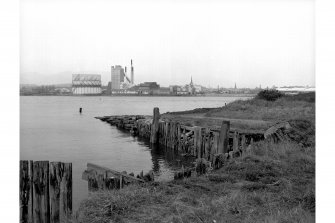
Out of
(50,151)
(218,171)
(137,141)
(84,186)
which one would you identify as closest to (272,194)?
(218,171)

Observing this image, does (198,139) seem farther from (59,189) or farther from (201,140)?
(59,189)

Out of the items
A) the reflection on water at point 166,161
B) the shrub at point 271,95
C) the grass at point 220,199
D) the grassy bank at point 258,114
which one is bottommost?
the reflection on water at point 166,161

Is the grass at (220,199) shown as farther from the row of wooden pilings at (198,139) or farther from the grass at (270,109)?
the grass at (270,109)

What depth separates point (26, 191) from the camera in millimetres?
Answer: 6844

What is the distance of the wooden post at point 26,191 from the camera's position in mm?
6781

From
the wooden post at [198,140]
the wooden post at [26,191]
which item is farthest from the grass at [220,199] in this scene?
the wooden post at [198,140]

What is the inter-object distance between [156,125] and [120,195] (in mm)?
15265

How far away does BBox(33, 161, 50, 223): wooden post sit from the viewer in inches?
268

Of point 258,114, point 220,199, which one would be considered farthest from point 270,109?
point 220,199

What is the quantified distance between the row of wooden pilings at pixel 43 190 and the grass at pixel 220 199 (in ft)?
2.24

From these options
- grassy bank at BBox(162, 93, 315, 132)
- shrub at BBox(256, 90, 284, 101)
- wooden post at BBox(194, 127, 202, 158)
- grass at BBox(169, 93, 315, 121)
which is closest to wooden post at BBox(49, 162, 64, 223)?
wooden post at BBox(194, 127, 202, 158)
